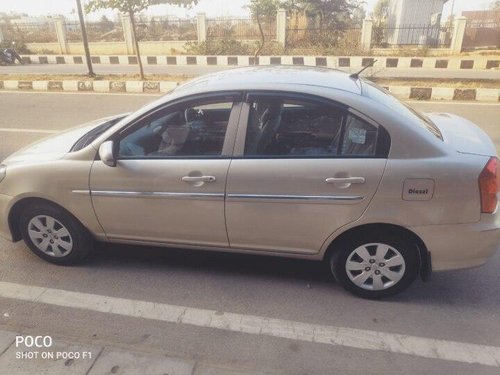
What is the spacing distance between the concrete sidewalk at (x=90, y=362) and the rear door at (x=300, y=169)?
90cm

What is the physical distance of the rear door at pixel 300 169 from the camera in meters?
2.39

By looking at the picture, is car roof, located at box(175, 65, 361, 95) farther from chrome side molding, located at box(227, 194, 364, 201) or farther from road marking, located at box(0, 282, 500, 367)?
road marking, located at box(0, 282, 500, 367)

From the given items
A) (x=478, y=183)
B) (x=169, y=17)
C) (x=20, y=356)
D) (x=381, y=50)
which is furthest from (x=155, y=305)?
(x=169, y=17)

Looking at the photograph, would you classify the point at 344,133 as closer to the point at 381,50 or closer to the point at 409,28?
the point at 381,50

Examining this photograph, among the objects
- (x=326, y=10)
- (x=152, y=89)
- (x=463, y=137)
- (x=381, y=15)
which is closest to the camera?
(x=463, y=137)

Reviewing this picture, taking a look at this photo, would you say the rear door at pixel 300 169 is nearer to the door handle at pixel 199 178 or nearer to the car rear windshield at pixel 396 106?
the door handle at pixel 199 178

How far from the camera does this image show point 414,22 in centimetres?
2069

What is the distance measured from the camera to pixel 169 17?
23.6 m

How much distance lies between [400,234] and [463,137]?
2.70 ft

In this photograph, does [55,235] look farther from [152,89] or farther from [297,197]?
[152,89]

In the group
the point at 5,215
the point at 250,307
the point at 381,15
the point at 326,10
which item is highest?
the point at 326,10

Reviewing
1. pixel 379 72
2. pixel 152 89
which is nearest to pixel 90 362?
pixel 152 89

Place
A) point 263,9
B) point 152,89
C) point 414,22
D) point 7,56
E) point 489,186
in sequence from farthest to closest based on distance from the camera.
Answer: point 414,22 → point 263,9 → point 7,56 → point 152,89 → point 489,186

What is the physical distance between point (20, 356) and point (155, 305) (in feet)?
2.64
